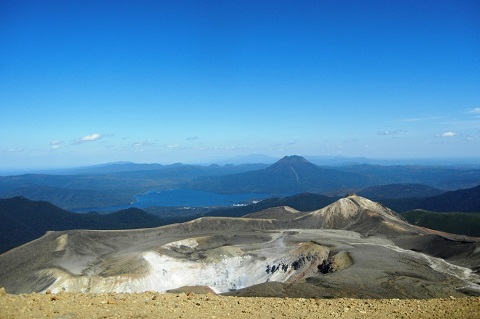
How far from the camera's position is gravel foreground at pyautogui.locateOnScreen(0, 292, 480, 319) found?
1283cm

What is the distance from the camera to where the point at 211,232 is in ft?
283

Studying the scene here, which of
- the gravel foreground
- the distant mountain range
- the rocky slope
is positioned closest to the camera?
the gravel foreground

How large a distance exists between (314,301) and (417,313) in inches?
179

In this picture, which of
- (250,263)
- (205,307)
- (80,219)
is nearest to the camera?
(205,307)

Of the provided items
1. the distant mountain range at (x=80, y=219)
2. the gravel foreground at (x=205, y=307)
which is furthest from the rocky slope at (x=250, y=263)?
the distant mountain range at (x=80, y=219)

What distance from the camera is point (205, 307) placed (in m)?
14.8

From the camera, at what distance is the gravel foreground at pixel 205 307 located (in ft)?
42.1

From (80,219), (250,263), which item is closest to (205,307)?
(250,263)

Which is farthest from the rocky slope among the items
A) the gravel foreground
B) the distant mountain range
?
the distant mountain range

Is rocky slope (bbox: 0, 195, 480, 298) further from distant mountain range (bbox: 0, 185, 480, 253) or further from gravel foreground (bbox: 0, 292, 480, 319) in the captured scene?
distant mountain range (bbox: 0, 185, 480, 253)

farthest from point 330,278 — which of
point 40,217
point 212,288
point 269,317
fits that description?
point 40,217

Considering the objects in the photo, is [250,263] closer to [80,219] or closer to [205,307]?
[205,307]

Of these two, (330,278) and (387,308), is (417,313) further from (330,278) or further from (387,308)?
(330,278)

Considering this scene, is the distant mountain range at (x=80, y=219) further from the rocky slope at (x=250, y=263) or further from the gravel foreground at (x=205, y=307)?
the gravel foreground at (x=205, y=307)
